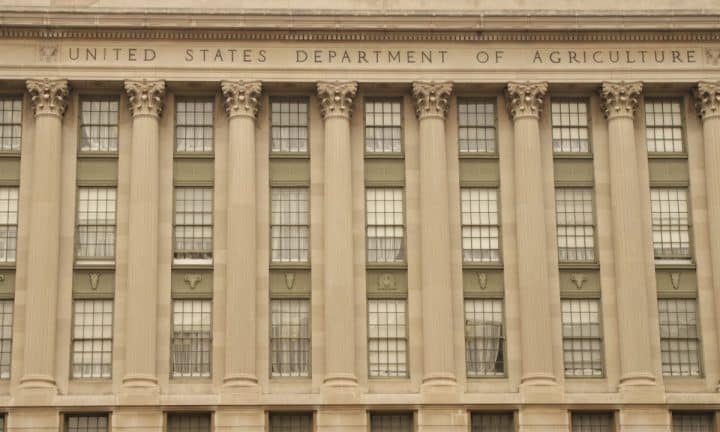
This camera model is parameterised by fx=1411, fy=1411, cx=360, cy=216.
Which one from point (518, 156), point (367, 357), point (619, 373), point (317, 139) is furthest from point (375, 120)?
point (619, 373)

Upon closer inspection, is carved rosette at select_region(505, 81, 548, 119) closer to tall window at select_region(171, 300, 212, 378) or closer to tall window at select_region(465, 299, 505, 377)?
tall window at select_region(465, 299, 505, 377)

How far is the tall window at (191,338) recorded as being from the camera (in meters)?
53.2

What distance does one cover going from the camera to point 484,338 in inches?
2122

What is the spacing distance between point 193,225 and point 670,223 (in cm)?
1860

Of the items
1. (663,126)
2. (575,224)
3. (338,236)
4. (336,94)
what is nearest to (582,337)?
(575,224)

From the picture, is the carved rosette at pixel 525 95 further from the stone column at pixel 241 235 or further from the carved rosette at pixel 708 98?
the stone column at pixel 241 235

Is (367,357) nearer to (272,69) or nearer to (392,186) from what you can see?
(392,186)

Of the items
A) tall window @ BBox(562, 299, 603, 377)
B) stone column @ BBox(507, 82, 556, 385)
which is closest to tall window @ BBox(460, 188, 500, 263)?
stone column @ BBox(507, 82, 556, 385)

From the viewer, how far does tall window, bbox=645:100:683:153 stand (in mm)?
56188

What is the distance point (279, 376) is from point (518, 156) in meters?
12.6

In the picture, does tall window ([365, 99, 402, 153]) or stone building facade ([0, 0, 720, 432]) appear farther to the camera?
tall window ([365, 99, 402, 153])

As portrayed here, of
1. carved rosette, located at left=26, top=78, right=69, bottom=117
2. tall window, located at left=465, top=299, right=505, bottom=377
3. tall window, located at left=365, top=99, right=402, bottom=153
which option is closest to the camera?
tall window, located at left=465, top=299, right=505, bottom=377

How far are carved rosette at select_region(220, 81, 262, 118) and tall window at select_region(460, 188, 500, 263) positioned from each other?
8924mm

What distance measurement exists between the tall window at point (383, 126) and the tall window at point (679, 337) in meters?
12.1
